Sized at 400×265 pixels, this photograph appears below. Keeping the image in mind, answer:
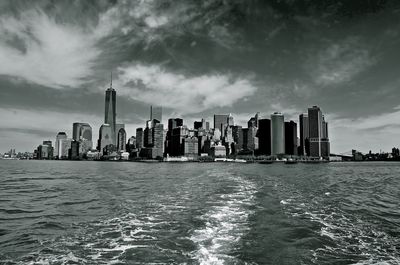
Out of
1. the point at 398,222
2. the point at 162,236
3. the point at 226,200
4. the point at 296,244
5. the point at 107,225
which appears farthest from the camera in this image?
the point at 226,200

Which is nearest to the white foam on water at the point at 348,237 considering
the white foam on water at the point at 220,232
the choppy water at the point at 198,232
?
the choppy water at the point at 198,232

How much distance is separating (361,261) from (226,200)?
51.1 ft

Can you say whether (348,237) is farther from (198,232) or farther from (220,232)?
(198,232)

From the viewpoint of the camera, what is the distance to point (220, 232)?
51.6 feet

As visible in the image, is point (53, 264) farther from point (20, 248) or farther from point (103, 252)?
point (20, 248)

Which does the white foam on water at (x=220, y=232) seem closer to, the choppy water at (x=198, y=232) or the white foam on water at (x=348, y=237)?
the choppy water at (x=198, y=232)

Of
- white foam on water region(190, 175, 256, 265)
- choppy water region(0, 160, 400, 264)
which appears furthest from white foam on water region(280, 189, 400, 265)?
white foam on water region(190, 175, 256, 265)

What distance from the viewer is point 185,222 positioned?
17.8m

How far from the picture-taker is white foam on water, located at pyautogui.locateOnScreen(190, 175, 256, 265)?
39.4 ft

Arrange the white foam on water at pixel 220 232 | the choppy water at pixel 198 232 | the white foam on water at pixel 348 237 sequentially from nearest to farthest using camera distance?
the choppy water at pixel 198 232 < the white foam on water at pixel 220 232 < the white foam on water at pixel 348 237

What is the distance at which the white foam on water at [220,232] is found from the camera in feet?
39.4

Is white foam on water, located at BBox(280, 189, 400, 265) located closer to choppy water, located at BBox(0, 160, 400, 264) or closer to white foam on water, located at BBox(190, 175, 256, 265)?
choppy water, located at BBox(0, 160, 400, 264)

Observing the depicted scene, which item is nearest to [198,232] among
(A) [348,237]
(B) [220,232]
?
(B) [220,232]

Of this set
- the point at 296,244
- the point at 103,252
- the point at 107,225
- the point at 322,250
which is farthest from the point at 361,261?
the point at 107,225
